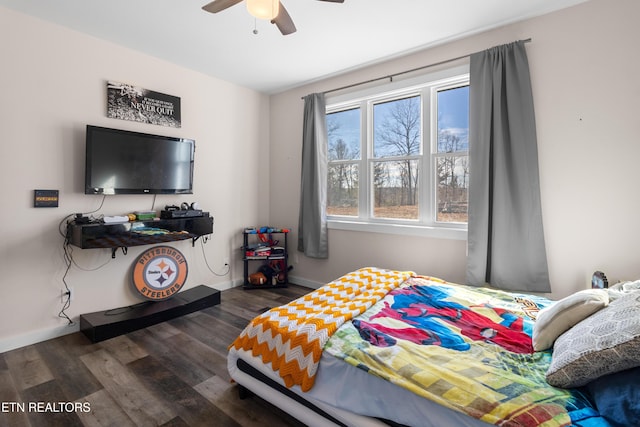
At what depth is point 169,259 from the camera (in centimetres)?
327

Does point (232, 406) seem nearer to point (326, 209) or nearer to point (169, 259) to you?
point (169, 259)

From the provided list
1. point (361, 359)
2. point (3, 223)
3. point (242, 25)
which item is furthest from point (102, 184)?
point (361, 359)

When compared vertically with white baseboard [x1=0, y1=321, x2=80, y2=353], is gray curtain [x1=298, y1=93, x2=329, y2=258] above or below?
above

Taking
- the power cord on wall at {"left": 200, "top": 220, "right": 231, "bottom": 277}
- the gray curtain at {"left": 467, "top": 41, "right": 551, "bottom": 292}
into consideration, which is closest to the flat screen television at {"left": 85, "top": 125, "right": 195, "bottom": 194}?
the power cord on wall at {"left": 200, "top": 220, "right": 231, "bottom": 277}

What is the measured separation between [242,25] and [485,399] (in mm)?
3058

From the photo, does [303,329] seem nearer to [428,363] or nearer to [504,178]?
[428,363]

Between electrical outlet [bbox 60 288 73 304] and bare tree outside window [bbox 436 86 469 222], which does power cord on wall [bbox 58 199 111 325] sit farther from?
bare tree outside window [bbox 436 86 469 222]

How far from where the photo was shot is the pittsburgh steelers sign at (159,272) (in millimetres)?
3086

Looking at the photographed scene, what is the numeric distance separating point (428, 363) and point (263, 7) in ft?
6.64

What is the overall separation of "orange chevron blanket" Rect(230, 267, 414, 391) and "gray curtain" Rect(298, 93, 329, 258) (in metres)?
1.56

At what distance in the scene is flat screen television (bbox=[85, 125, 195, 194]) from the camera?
268 cm

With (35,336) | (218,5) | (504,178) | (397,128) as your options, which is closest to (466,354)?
(504,178)

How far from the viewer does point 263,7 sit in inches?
65.6

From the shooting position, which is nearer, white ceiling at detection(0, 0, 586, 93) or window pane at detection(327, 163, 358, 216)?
white ceiling at detection(0, 0, 586, 93)
